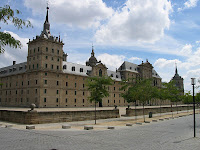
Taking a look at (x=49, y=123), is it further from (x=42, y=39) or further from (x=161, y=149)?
(x=42, y=39)

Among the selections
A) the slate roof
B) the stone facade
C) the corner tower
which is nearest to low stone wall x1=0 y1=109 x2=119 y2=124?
the stone facade

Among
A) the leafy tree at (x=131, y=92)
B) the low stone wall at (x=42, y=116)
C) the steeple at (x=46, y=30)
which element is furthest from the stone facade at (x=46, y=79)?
the low stone wall at (x=42, y=116)

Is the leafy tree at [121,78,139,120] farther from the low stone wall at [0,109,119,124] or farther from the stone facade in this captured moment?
the stone facade

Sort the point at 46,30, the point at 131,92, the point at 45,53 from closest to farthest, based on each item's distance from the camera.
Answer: the point at 131,92, the point at 45,53, the point at 46,30

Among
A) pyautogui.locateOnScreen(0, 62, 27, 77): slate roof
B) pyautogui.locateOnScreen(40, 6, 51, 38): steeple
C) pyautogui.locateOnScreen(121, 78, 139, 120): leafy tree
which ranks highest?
pyautogui.locateOnScreen(40, 6, 51, 38): steeple

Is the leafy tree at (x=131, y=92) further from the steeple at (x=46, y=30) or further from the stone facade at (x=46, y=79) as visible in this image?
the steeple at (x=46, y=30)

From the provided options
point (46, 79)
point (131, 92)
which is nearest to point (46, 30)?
point (46, 79)

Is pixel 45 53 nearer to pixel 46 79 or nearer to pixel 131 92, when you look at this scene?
pixel 46 79

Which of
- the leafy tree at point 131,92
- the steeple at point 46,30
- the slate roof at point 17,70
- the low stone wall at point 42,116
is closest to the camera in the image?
the low stone wall at point 42,116

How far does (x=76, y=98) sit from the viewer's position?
6344 cm

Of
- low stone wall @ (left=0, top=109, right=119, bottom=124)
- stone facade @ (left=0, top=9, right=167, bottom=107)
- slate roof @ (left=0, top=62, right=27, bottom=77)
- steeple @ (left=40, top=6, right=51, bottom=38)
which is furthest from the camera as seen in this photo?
slate roof @ (left=0, top=62, right=27, bottom=77)

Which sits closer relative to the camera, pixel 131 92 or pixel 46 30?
pixel 131 92

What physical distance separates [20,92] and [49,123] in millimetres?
45877

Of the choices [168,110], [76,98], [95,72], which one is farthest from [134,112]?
[95,72]
